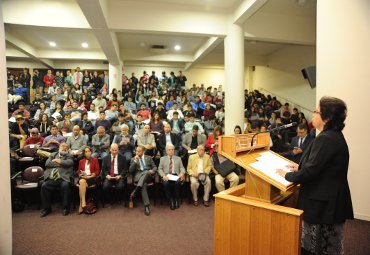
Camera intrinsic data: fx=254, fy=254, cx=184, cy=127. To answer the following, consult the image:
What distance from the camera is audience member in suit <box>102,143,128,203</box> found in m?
4.39

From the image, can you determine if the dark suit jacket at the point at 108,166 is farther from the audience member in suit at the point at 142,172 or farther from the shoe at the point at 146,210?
the shoe at the point at 146,210

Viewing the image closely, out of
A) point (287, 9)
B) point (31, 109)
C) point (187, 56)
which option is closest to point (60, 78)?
point (31, 109)

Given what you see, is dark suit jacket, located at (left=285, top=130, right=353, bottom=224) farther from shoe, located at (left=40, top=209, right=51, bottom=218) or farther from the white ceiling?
the white ceiling

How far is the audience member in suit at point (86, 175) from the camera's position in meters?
4.18

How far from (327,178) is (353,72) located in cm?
242

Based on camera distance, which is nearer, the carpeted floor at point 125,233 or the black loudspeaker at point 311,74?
the carpeted floor at point 125,233

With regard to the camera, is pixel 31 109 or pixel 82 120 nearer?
pixel 82 120

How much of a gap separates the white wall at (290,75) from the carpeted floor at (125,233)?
770 centimetres

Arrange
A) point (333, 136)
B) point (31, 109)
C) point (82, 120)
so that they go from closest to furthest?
point (333, 136)
point (82, 120)
point (31, 109)

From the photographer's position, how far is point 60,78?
39.7 ft

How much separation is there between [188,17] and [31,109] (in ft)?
21.3

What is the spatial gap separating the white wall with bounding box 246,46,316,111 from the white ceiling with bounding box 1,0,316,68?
492 millimetres

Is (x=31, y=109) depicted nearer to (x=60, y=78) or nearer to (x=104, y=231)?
(x=60, y=78)

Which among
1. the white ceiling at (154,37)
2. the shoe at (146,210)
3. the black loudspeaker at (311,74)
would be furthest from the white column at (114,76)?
the black loudspeaker at (311,74)
